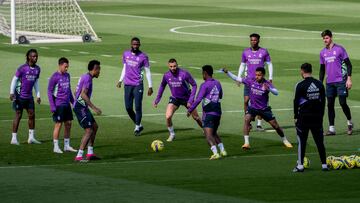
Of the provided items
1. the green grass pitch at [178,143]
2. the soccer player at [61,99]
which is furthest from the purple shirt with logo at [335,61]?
the soccer player at [61,99]

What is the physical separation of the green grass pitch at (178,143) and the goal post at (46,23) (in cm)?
101

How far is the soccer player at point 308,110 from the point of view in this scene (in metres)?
24.5

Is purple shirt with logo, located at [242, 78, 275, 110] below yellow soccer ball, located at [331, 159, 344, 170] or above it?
above

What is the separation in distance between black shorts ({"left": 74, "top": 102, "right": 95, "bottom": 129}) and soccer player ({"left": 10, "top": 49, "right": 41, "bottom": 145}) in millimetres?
2494

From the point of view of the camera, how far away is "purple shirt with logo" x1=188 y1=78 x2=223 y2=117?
26875 millimetres

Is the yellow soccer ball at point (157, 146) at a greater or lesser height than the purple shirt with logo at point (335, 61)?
lesser

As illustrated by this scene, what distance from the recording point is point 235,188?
22.8 meters

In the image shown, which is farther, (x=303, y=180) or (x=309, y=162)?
(x=309, y=162)

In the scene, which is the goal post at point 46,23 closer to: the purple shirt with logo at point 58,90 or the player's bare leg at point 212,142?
the purple shirt with logo at point 58,90

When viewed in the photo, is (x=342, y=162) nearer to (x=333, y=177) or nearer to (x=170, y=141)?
(x=333, y=177)

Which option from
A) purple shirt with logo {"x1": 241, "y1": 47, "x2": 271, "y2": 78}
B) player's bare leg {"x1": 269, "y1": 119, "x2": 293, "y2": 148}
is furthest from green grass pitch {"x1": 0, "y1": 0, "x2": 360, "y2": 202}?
purple shirt with logo {"x1": 241, "y1": 47, "x2": 271, "y2": 78}

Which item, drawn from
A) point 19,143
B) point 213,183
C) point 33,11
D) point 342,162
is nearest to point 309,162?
point 342,162

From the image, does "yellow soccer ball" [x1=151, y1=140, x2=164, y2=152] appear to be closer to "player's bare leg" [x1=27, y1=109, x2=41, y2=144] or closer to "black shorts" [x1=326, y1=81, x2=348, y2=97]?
"player's bare leg" [x1=27, y1=109, x2=41, y2=144]

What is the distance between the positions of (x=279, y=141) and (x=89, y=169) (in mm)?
6069
